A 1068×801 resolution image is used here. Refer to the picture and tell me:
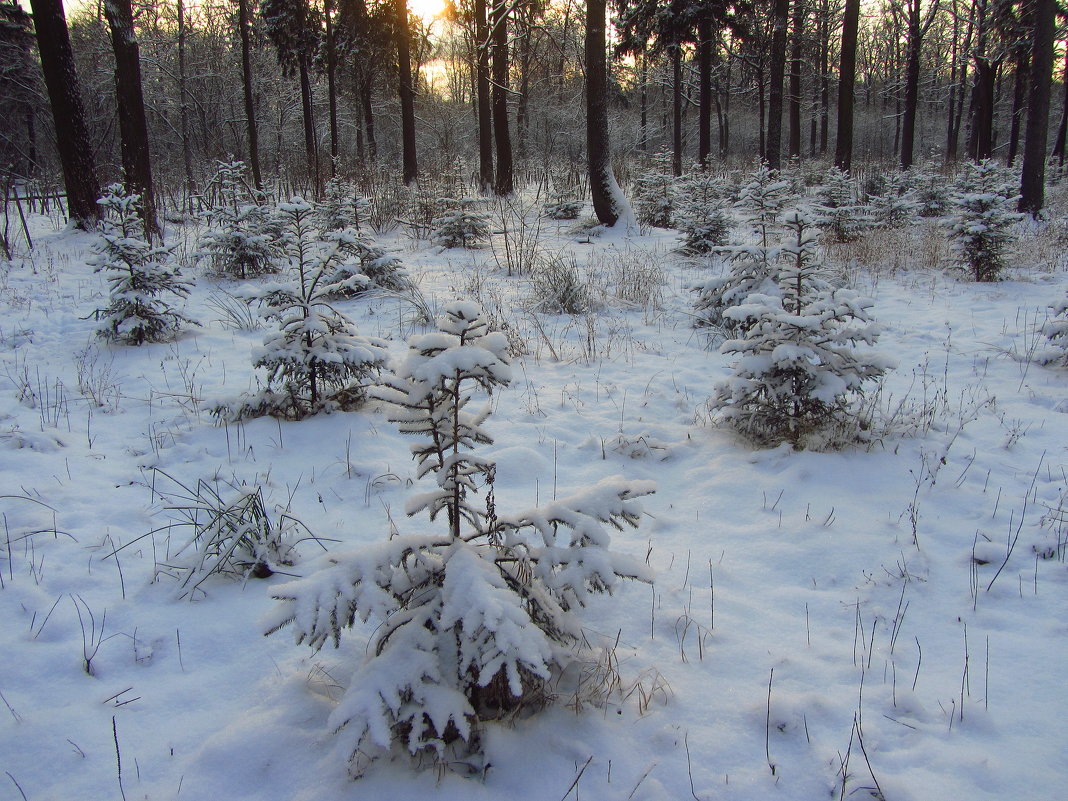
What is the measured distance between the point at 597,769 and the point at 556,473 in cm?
188

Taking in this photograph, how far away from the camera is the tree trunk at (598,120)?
10859 mm

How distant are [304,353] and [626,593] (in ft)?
7.97

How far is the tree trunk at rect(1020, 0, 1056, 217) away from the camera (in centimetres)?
1120

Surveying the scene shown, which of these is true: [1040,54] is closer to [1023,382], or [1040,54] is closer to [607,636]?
[1023,382]

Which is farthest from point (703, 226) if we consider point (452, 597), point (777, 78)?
point (777, 78)

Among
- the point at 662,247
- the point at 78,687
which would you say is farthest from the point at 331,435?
the point at 662,247

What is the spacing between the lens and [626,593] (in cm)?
259

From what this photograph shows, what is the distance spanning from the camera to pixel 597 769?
1764mm

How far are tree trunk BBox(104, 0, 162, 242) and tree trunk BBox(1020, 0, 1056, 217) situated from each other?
15.3 meters

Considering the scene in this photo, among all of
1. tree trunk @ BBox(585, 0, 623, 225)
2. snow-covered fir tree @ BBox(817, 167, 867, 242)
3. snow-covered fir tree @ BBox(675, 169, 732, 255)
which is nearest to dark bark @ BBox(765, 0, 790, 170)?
snow-covered fir tree @ BBox(817, 167, 867, 242)

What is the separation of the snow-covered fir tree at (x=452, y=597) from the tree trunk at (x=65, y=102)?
33.3 feet

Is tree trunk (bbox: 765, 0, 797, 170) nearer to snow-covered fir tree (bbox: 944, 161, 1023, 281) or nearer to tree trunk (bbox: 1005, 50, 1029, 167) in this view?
snow-covered fir tree (bbox: 944, 161, 1023, 281)

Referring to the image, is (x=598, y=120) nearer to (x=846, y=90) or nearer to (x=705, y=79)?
(x=846, y=90)

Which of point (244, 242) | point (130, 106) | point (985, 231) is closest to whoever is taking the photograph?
point (985, 231)
